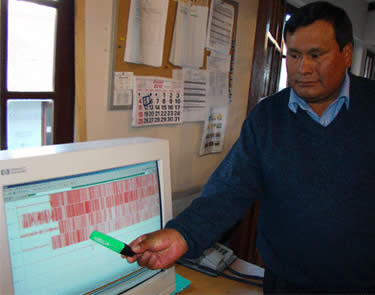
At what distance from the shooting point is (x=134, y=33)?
118cm

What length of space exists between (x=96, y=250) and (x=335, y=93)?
0.85 metres

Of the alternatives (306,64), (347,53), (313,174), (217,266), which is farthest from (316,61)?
(217,266)

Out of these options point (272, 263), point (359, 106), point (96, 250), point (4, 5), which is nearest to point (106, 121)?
point (4, 5)

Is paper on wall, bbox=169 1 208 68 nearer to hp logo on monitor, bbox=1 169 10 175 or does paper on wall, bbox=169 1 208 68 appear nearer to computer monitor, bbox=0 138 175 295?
computer monitor, bbox=0 138 175 295

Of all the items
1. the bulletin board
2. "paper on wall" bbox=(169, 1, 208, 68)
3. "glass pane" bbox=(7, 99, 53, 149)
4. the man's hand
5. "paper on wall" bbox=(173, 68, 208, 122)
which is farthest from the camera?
"paper on wall" bbox=(173, 68, 208, 122)

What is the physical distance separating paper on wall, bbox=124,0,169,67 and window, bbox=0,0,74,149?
8.3 inches

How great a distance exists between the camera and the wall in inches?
42.3

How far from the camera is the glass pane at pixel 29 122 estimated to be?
3.27 feet

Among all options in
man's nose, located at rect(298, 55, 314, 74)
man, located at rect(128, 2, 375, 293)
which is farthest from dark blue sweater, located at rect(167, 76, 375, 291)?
man's nose, located at rect(298, 55, 314, 74)

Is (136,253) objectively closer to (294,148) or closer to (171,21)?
(294,148)

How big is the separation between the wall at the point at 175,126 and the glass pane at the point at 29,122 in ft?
0.45

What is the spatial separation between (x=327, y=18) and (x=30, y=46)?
914 mm

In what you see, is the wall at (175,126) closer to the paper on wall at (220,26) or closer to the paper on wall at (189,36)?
the paper on wall at (220,26)

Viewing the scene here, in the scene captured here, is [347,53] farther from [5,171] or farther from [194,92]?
[5,171]
